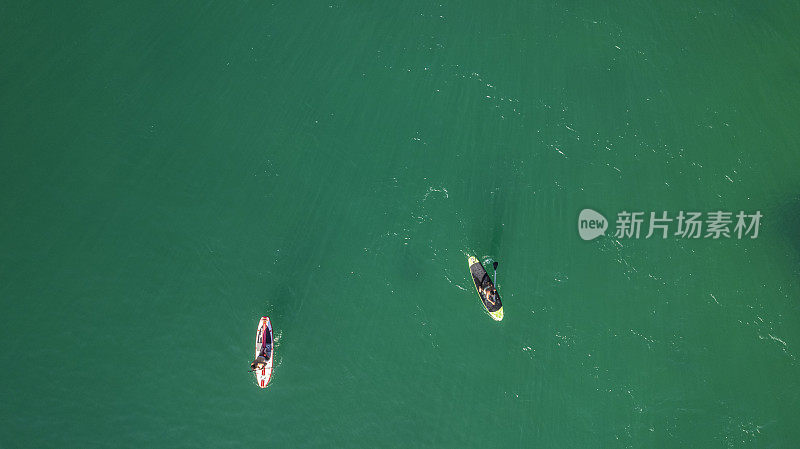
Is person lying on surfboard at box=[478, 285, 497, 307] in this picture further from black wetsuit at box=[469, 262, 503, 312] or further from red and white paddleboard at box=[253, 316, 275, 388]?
red and white paddleboard at box=[253, 316, 275, 388]

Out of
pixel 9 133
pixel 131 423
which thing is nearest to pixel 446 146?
pixel 131 423

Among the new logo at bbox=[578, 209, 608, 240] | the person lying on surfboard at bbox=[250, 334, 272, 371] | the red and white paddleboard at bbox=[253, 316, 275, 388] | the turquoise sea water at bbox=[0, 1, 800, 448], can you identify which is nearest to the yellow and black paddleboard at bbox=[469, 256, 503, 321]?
the turquoise sea water at bbox=[0, 1, 800, 448]

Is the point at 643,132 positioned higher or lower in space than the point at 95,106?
higher

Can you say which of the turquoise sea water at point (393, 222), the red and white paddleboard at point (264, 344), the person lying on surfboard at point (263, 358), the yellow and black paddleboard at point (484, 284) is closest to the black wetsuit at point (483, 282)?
the yellow and black paddleboard at point (484, 284)

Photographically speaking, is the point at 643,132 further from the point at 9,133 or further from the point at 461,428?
the point at 9,133

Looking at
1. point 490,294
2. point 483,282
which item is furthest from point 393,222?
point 490,294

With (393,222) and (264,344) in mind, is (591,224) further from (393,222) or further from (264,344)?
(264,344)
